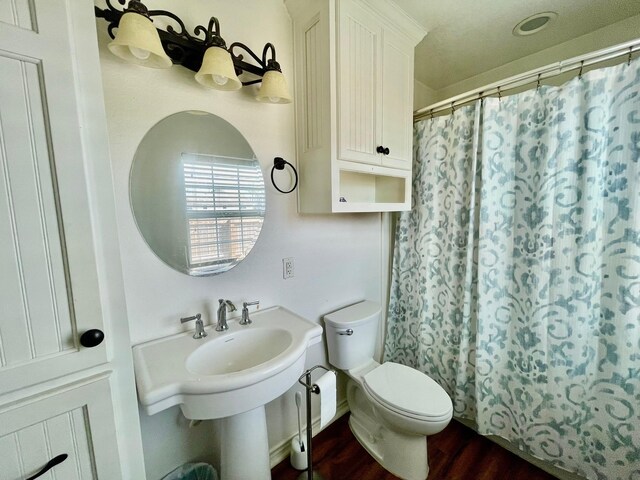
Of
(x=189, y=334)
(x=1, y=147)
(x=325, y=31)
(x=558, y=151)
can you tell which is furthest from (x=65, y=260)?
(x=558, y=151)

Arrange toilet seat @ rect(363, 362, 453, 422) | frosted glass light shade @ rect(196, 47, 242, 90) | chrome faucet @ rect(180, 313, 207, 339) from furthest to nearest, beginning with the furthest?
toilet seat @ rect(363, 362, 453, 422), chrome faucet @ rect(180, 313, 207, 339), frosted glass light shade @ rect(196, 47, 242, 90)

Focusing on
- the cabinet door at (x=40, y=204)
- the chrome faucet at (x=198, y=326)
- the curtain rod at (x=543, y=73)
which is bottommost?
the chrome faucet at (x=198, y=326)

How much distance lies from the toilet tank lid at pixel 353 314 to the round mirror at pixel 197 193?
66cm

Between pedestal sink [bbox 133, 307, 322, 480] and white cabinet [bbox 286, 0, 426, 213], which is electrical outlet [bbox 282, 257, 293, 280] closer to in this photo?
pedestal sink [bbox 133, 307, 322, 480]

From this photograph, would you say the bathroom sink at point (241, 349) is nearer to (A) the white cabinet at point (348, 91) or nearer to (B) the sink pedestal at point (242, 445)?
(B) the sink pedestal at point (242, 445)

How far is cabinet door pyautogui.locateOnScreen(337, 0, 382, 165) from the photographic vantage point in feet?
Answer: 3.73

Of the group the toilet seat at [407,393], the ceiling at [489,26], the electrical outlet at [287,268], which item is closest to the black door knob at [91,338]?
the electrical outlet at [287,268]

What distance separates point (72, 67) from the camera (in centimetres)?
57

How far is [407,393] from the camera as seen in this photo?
1280 millimetres

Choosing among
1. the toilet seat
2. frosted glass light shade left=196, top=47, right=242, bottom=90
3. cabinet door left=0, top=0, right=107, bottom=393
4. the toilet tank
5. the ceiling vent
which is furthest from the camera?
the toilet tank

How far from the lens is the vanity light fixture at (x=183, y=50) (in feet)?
2.55

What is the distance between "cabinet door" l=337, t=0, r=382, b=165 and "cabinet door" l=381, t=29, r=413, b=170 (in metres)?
0.06

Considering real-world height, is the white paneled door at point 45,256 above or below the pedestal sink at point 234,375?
above

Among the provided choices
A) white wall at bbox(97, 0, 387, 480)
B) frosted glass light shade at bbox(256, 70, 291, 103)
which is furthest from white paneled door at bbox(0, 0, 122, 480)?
frosted glass light shade at bbox(256, 70, 291, 103)
